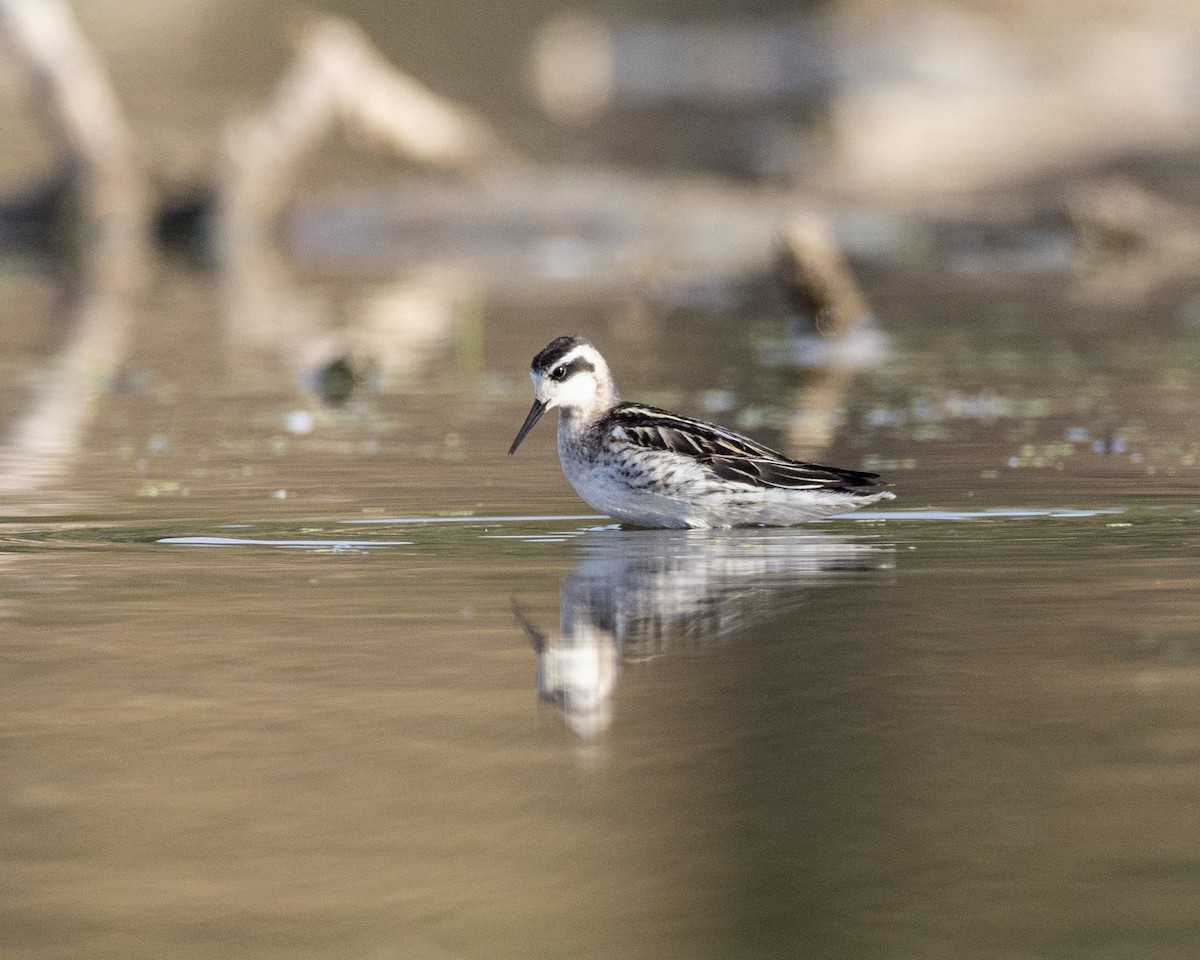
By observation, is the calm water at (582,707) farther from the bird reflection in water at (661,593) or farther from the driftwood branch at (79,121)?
the driftwood branch at (79,121)

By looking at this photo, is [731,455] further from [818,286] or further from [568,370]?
[818,286]

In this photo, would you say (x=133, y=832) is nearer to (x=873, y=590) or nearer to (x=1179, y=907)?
(x=1179, y=907)

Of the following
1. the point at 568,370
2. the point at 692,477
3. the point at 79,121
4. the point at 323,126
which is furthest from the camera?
the point at 79,121

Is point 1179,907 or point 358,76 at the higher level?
point 358,76

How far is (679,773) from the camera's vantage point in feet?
20.9

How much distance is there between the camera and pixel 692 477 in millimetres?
10328

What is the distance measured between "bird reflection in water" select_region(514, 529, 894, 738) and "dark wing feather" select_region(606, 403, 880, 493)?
0.85 ft

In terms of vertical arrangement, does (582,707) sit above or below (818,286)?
below

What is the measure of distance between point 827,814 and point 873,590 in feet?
9.88

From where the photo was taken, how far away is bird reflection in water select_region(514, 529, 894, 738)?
7.51m

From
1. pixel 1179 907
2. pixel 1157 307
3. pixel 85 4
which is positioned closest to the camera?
pixel 1179 907

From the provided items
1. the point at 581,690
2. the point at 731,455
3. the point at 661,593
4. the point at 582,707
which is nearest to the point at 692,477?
the point at 731,455

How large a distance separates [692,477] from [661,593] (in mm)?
1489

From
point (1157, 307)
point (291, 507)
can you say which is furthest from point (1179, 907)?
point (1157, 307)
